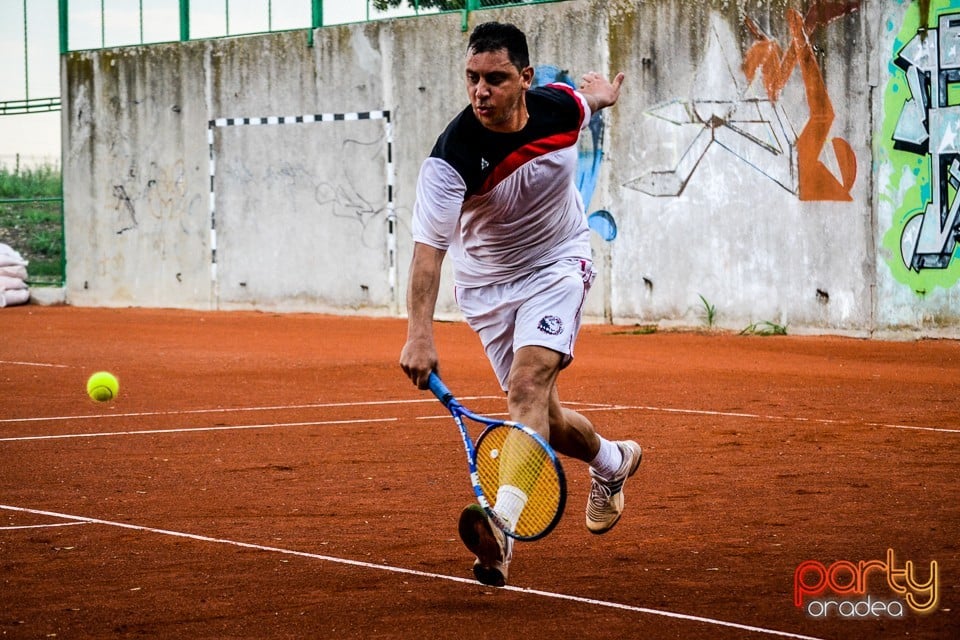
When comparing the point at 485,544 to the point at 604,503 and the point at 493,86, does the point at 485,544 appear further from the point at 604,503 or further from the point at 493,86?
the point at 493,86

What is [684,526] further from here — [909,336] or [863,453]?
[909,336]

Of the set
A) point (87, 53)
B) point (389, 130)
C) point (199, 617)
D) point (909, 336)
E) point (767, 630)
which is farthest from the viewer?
point (87, 53)

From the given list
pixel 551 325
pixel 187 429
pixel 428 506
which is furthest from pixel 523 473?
pixel 187 429

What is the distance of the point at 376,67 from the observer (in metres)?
20.0

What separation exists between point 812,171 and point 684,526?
10827mm

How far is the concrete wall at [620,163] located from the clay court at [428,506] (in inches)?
118

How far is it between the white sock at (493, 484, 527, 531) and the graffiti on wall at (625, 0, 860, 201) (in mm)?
11869

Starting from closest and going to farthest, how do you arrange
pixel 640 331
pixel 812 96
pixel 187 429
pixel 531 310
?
pixel 531 310 → pixel 187 429 → pixel 812 96 → pixel 640 331

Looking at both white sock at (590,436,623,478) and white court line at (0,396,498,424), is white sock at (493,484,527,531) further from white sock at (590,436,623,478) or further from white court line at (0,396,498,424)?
white court line at (0,396,498,424)

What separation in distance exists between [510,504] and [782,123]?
12302 millimetres

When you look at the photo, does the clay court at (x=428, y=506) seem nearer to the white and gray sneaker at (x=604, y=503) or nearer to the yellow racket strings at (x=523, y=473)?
the white and gray sneaker at (x=604, y=503)

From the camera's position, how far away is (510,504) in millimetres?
4500

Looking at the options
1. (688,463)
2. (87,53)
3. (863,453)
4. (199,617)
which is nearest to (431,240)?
(199,617)

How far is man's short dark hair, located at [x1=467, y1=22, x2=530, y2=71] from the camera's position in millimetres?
4820
